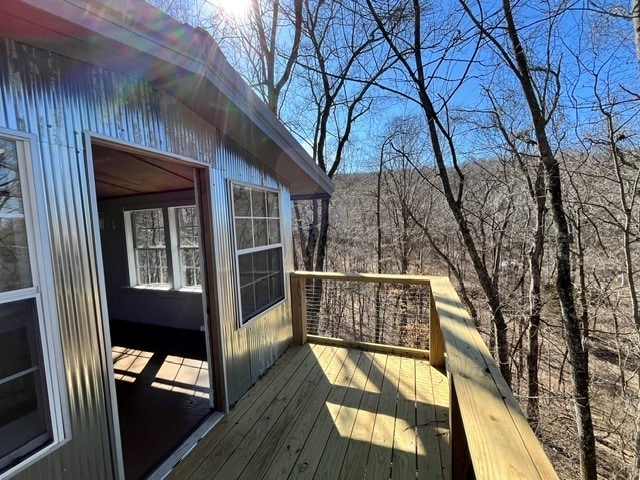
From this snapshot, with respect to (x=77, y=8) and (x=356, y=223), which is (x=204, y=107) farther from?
(x=356, y=223)

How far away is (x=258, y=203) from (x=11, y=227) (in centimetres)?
231

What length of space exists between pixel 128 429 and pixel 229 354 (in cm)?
96

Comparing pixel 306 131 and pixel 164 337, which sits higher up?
pixel 306 131

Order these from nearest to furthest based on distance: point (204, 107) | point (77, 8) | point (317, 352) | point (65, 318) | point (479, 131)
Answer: point (77, 8) < point (65, 318) < point (204, 107) < point (317, 352) < point (479, 131)

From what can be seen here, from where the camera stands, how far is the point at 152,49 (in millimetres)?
1647

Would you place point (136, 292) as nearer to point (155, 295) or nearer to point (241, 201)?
point (155, 295)

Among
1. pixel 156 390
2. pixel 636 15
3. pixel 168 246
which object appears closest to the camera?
pixel 636 15

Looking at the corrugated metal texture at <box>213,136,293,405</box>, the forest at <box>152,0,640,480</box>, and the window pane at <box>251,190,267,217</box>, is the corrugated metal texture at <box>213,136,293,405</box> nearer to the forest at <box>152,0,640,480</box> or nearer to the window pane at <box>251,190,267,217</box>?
the window pane at <box>251,190,267,217</box>

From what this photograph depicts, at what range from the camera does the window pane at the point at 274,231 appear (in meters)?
3.74

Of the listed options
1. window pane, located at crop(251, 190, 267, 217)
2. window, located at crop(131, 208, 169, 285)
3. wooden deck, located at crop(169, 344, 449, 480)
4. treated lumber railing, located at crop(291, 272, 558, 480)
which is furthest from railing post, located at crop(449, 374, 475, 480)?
window, located at crop(131, 208, 169, 285)

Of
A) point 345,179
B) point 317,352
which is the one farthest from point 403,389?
point 345,179

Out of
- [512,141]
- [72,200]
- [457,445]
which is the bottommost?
[457,445]

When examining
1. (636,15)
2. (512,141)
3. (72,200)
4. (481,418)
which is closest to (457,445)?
(481,418)

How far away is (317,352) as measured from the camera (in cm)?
382
